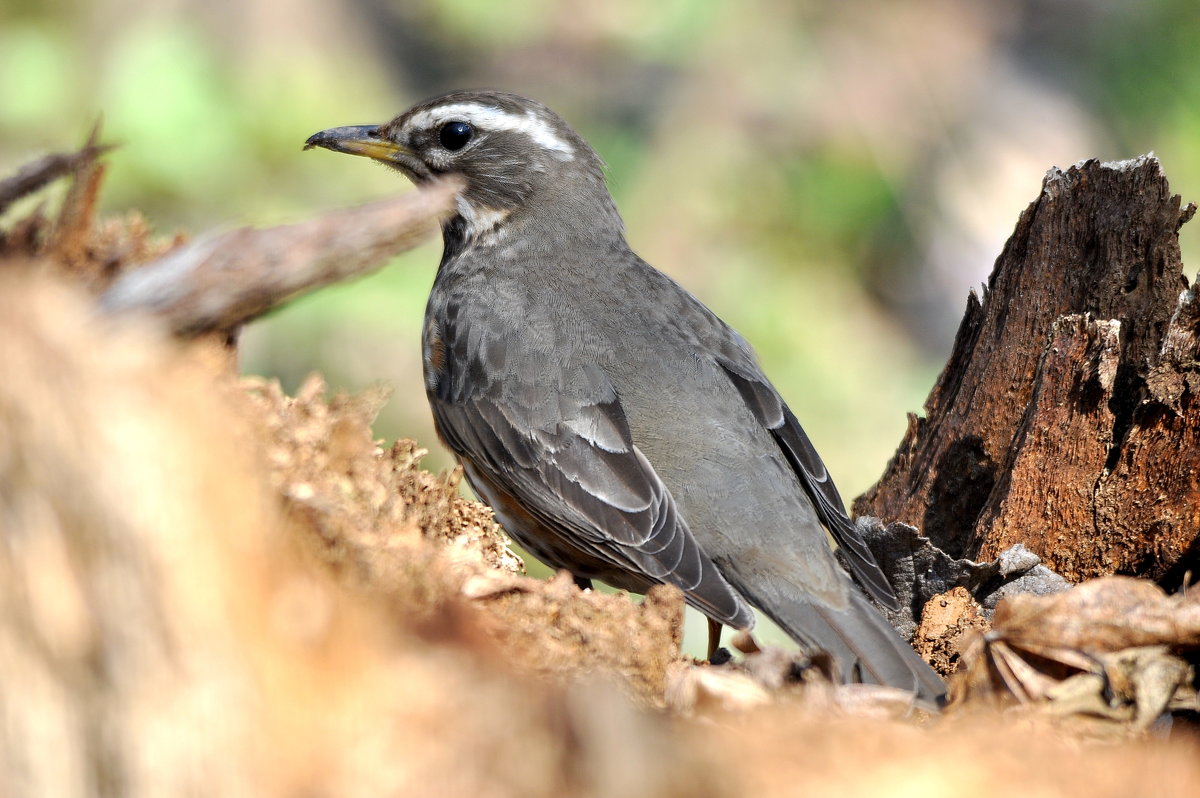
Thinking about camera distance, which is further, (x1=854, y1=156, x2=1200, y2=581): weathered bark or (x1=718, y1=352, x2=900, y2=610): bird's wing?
(x1=718, y1=352, x2=900, y2=610): bird's wing

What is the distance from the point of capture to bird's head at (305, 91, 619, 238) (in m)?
5.03

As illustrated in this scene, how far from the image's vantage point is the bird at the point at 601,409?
3652mm

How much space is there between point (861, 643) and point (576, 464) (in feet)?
3.98

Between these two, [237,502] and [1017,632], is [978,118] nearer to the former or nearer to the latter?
[1017,632]

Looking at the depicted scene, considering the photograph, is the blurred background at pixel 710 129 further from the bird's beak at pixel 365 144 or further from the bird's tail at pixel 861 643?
the bird's tail at pixel 861 643

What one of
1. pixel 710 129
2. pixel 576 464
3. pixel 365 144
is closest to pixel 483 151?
pixel 365 144

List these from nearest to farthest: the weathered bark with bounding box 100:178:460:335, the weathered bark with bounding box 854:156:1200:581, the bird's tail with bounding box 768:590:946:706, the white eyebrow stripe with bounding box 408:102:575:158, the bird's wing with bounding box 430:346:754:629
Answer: the weathered bark with bounding box 100:178:460:335
the bird's tail with bounding box 768:590:946:706
the weathered bark with bounding box 854:156:1200:581
the bird's wing with bounding box 430:346:754:629
the white eyebrow stripe with bounding box 408:102:575:158

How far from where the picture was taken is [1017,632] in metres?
2.49

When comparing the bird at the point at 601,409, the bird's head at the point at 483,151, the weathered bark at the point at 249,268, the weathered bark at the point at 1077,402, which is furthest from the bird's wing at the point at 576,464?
the weathered bark at the point at 249,268

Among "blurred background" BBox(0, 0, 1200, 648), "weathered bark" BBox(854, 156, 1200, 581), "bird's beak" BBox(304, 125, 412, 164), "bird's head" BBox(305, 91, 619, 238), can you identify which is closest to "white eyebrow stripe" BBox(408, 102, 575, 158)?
"bird's head" BBox(305, 91, 619, 238)

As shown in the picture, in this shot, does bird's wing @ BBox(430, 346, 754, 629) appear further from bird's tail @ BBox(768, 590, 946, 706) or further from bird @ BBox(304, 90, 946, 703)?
bird's tail @ BBox(768, 590, 946, 706)

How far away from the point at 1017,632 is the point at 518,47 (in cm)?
675

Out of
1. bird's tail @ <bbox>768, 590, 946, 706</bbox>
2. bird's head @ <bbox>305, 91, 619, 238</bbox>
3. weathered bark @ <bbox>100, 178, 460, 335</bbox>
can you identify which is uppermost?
bird's head @ <bbox>305, 91, 619, 238</bbox>

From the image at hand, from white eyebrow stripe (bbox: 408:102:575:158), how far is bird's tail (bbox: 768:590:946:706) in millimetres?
2412
